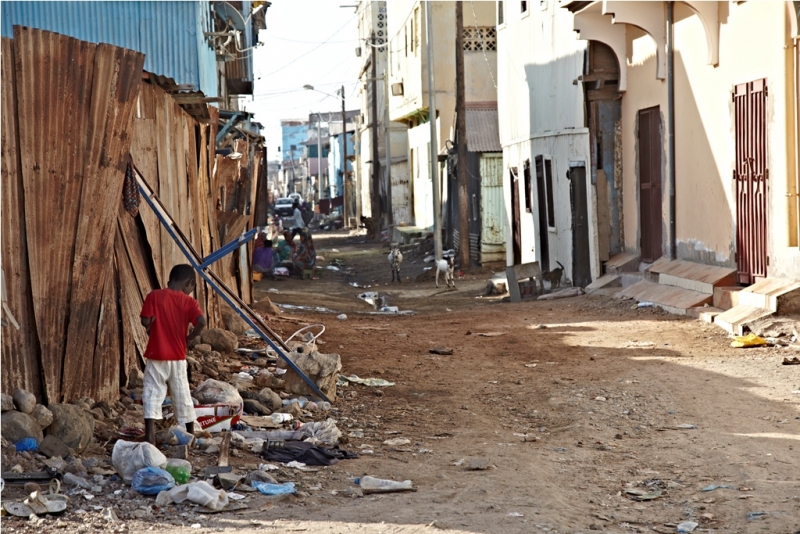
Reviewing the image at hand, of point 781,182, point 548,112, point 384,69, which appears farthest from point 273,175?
point 781,182

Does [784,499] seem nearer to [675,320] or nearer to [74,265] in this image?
[74,265]

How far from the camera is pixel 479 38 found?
31391mm

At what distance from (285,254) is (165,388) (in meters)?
20.2

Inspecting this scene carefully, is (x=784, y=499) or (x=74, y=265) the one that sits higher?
(x=74, y=265)

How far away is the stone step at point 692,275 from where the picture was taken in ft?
40.5

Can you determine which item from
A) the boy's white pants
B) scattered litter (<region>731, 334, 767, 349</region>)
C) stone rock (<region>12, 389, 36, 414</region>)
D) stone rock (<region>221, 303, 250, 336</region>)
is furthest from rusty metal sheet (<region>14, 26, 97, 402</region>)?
scattered litter (<region>731, 334, 767, 349</region>)

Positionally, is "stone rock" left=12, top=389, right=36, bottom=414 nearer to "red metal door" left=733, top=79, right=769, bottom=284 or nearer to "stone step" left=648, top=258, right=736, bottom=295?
"red metal door" left=733, top=79, right=769, bottom=284

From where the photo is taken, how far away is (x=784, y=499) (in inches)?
204

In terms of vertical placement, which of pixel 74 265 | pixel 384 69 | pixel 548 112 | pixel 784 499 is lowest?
pixel 784 499

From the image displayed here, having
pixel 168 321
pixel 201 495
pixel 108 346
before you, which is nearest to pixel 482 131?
pixel 108 346

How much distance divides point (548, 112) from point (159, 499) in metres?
16.3

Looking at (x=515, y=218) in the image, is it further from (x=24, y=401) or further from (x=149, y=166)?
(x=24, y=401)

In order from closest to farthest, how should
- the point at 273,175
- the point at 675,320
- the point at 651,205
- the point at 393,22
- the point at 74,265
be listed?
the point at 74,265, the point at 675,320, the point at 651,205, the point at 393,22, the point at 273,175

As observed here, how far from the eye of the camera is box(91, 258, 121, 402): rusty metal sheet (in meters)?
6.70
